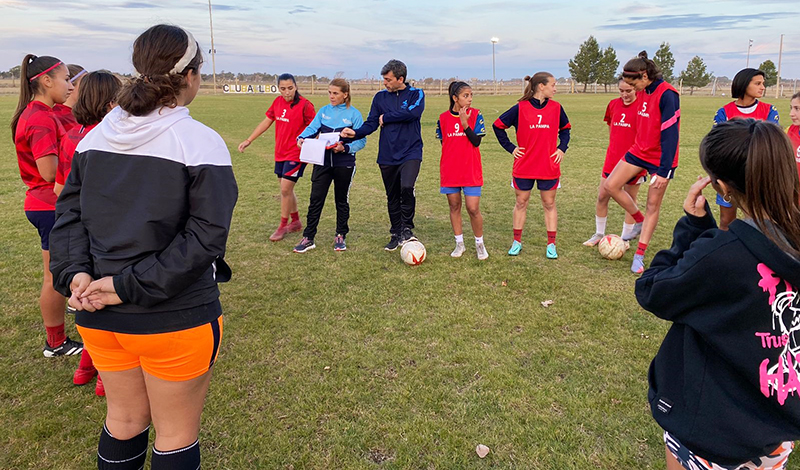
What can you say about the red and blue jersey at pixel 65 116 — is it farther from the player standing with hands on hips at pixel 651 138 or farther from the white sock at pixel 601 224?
the white sock at pixel 601 224

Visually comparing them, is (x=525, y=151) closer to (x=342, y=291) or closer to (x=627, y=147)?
(x=627, y=147)

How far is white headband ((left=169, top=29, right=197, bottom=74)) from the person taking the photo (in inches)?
79.2

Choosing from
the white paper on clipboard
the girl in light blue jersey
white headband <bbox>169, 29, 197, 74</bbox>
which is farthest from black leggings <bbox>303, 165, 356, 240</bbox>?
white headband <bbox>169, 29, 197, 74</bbox>

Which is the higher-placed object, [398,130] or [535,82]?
[535,82]

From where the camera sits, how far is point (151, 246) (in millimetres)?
1918

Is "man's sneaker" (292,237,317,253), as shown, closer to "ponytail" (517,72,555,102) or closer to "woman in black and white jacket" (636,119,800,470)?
"ponytail" (517,72,555,102)

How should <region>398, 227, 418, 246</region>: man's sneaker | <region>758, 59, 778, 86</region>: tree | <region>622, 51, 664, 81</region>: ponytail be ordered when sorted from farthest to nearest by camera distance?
<region>758, 59, 778, 86</region>: tree < <region>398, 227, 418, 246</region>: man's sneaker < <region>622, 51, 664, 81</region>: ponytail

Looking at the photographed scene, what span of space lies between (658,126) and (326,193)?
3.94 m

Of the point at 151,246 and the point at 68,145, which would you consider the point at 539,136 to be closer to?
the point at 68,145

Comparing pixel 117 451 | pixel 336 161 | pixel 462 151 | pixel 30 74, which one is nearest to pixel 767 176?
pixel 117 451

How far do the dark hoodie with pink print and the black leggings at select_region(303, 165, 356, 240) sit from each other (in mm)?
5280

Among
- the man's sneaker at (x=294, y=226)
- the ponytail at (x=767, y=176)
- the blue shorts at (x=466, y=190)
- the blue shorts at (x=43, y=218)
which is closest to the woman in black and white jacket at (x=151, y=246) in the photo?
the ponytail at (x=767, y=176)

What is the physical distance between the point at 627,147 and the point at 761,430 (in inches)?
213

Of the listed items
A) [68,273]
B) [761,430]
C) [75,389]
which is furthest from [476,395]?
[75,389]
